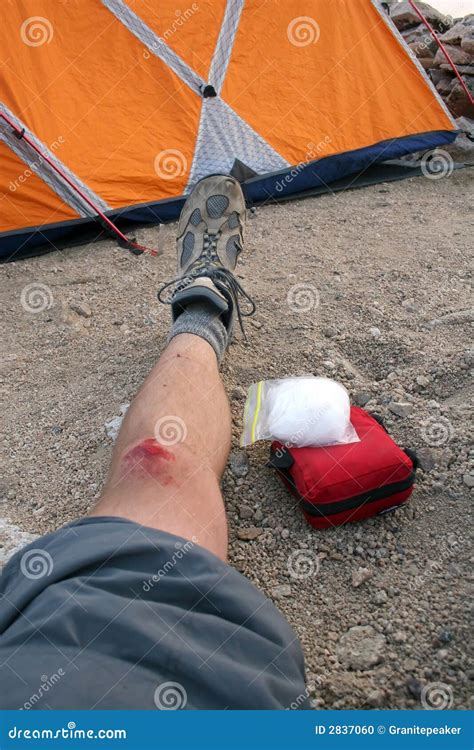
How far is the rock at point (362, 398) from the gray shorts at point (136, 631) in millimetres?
1064

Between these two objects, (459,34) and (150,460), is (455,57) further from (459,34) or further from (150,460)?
(150,460)

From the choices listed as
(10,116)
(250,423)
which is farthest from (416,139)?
(250,423)

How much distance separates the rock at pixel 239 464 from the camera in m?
1.96

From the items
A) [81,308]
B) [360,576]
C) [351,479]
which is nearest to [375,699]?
[360,576]

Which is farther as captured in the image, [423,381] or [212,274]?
[212,274]

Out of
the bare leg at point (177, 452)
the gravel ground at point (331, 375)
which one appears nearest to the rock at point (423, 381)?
the gravel ground at point (331, 375)

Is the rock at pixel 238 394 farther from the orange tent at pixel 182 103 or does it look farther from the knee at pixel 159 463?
the orange tent at pixel 182 103

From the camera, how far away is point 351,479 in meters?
1.67

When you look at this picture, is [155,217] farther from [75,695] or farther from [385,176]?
[75,695]

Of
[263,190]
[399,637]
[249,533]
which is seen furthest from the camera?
[263,190]

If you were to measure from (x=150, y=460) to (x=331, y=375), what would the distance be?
955 millimetres

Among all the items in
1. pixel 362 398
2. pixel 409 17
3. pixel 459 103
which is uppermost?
pixel 362 398

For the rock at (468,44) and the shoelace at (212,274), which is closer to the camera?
the shoelace at (212,274)

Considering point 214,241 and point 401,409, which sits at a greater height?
point 214,241
